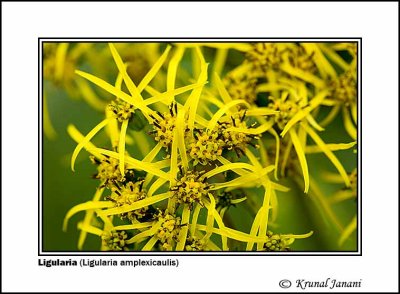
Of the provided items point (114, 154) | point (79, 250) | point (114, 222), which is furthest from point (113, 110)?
point (79, 250)

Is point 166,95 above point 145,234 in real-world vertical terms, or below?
above

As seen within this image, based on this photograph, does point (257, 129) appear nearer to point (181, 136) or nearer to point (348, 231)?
point (181, 136)

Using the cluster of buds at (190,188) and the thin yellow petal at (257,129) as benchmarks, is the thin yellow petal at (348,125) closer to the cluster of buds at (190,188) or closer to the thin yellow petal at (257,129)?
the thin yellow petal at (257,129)

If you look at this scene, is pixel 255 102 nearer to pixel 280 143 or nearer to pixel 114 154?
pixel 280 143

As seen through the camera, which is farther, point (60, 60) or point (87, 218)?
point (60, 60)

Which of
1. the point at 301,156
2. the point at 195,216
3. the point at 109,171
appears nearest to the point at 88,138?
the point at 109,171

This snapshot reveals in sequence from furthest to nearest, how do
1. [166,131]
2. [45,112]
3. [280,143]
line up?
[45,112] → [280,143] → [166,131]

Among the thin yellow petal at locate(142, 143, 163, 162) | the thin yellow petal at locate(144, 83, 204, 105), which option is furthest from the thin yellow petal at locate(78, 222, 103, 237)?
the thin yellow petal at locate(144, 83, 204, 105)

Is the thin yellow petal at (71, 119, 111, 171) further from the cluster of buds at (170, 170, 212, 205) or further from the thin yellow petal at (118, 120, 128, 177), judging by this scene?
the cluster of buds at (170, 170, 212, 205)

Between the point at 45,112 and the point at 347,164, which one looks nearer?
the point at 347,164

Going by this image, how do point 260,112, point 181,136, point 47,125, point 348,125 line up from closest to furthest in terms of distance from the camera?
point 181,136
point 260,112
point 348,125
point 47,125
